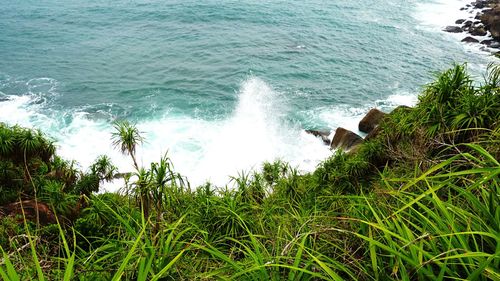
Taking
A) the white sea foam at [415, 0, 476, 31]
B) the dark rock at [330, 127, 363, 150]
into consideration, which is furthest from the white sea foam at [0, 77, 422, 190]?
the white sea foam at [415, 0, 476, 31]

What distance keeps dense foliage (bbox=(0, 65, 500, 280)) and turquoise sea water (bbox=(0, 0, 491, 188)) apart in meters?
10.2

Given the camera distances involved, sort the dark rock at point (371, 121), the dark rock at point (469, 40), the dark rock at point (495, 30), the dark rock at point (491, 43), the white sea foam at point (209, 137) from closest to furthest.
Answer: the white sea foam at point (209, 137) → the dark rock at point (371, 121) → the dark rock at point (491, 43) → the dark rock at point (495, 30) → the dark rock at point (469, 40)

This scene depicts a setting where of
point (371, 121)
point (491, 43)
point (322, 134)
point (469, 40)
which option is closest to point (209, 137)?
point (322, 134)

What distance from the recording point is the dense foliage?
2.97 meters

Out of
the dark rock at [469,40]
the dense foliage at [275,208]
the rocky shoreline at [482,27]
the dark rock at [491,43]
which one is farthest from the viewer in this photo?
the dark rock at [469,40]

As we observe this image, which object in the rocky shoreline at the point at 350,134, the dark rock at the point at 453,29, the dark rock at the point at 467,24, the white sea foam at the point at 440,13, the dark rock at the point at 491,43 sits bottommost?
the rocky shoreline at the point at 350,134

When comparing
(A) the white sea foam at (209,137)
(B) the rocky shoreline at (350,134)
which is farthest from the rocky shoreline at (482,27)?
(B) the rocky shoreline at (350,134)

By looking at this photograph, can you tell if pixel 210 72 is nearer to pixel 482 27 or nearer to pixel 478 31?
pixel 478 31

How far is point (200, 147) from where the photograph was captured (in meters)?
23.2

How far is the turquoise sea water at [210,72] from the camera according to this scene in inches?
938

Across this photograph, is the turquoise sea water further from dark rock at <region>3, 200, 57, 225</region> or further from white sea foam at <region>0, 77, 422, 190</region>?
dark rock at <region>3, 200, 57, 225</region>

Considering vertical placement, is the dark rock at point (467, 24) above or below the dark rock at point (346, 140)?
above

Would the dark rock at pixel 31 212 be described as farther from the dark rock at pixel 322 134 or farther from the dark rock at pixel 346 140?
the dark rock at pixel 322 134

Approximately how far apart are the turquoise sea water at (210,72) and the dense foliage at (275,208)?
1019cm
